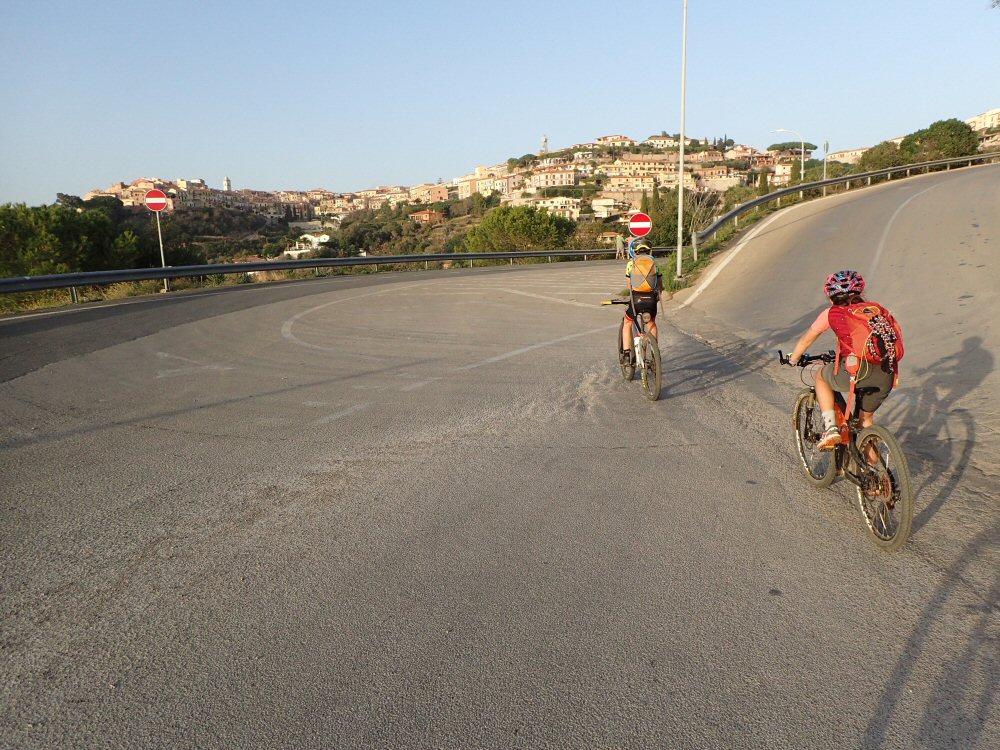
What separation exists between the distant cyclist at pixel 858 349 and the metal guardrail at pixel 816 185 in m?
17.1

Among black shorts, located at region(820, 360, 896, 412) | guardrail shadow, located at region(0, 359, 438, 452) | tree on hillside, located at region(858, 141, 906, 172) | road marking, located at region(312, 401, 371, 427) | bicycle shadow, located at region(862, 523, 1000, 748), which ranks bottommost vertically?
bicycle shadow, located at region(862, 523, 1000, 748)

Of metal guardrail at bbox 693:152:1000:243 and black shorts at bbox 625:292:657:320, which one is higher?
metal guardrail at bbox 693:152:1000:243

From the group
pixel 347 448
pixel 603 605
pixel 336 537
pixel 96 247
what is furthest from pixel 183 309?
pixel 96 247

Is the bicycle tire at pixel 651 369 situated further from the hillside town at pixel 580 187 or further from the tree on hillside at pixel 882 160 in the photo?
the hillside town at pixel 580 187

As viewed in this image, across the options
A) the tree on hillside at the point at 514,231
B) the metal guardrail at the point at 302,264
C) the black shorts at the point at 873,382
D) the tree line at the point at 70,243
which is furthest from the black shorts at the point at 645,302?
the tree on hillside at the point at 514,231

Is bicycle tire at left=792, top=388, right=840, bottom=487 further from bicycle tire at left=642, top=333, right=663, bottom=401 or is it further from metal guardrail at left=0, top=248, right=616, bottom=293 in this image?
metal guardrail at left=0, top=248, right=616, bottom=293

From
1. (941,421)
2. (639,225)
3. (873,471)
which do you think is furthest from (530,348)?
(873,471)

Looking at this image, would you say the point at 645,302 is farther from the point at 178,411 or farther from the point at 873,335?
the point at 178,411

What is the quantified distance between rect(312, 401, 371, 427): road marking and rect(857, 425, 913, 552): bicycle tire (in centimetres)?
479

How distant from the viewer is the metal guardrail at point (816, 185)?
23870 millimetres

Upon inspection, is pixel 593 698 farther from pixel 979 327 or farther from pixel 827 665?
pixel 979 327

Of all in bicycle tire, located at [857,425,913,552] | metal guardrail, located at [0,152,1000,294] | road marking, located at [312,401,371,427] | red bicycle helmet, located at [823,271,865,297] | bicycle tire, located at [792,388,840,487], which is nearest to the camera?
bicycle tire, located at [857,425,913,552]

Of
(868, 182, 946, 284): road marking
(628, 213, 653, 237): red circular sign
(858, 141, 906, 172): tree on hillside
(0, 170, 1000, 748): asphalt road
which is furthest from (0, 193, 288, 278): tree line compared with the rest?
(858, 141, 906, 172): tree on hillside

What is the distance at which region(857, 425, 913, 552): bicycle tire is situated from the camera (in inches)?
153
